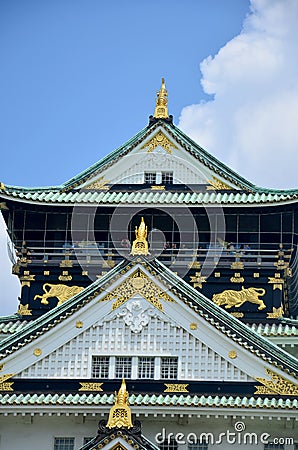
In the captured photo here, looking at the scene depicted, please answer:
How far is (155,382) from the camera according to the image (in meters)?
36.1

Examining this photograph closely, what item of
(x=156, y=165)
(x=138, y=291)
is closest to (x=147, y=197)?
(x=156, y=165)

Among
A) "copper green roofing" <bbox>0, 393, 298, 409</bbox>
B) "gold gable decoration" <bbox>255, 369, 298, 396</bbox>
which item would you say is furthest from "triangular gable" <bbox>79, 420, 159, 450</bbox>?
"gold gable decoration" <bbox>255, 369, 298, 396</bbox>

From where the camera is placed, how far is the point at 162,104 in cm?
4600

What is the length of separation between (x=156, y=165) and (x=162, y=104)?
3048 mm

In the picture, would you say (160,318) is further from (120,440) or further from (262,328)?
(120,440)

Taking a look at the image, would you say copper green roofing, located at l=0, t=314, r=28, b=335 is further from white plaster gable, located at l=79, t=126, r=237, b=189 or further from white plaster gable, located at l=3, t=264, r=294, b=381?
white plaster gable, located at l=79, t=126, r=237, b=189

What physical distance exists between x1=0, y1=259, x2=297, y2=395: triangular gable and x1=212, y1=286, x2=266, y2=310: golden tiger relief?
4.59m

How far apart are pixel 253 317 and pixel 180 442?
7.27 meters

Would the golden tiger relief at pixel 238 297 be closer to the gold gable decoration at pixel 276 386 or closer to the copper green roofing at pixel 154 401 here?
the gold gable decoration at pixel 276 386

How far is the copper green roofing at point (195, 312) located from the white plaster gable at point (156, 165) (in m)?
7.57

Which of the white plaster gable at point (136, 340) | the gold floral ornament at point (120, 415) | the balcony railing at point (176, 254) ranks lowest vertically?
the gold floral ornament at point (120, 415)

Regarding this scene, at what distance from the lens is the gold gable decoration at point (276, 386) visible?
34.7 m

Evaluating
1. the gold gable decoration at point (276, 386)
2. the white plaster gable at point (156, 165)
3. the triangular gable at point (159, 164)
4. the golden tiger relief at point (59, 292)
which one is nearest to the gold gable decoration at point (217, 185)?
the triangular gable at point (159, 164)

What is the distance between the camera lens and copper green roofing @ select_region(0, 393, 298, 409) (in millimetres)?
34500
